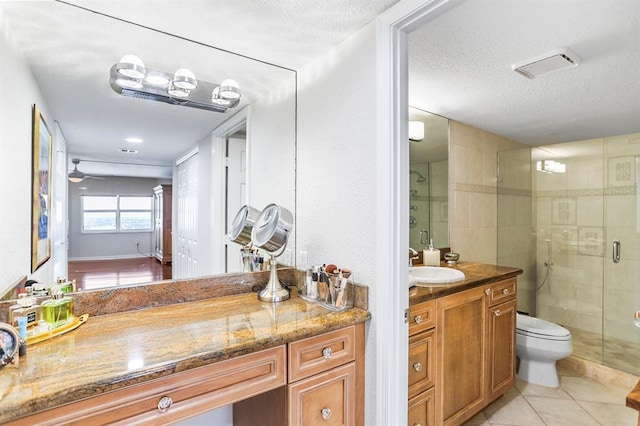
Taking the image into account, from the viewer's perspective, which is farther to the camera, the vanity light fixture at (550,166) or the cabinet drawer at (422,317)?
the vanity light fixture at (550,166)

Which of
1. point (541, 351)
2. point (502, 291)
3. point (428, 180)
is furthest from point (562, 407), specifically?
point (428, 180)

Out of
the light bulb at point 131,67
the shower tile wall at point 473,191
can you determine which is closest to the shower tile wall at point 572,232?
the shower tile wall at point 473,191

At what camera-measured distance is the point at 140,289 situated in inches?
55.9

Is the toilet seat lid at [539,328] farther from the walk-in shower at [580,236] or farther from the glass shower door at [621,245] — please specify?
the glass shower door at [621,245]

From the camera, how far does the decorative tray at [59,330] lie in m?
1.04

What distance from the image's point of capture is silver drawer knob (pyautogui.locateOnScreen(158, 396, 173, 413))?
3.05ft

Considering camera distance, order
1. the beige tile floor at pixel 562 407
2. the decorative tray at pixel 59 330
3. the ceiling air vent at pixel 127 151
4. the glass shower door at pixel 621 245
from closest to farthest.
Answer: the decorative tray at pixel 59 330 < the ceiling air vent at pixel 127 151 < the beige tile floor at pixel 562 407 < the glass shower door at pixel 621 245

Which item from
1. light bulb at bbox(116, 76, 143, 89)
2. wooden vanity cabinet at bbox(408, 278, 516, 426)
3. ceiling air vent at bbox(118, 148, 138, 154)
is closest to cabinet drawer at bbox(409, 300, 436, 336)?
wooden vanity cabinet at bbox(408, 278, 516, 426)

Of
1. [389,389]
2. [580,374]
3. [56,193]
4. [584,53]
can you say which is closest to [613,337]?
[580,374]

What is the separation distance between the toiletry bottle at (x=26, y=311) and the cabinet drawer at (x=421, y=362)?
1540 millimetres

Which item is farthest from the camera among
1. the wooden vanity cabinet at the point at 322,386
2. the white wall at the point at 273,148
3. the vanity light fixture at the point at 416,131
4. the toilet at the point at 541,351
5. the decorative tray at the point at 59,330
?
the vanity light fixture at the point at 416,131

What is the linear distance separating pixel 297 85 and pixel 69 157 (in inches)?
46.5

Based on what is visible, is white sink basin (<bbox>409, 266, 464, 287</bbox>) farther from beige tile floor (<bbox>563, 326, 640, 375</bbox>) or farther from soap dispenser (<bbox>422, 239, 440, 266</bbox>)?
beige tile floor (<bbox>563, 326, 640, 375</bbox>)

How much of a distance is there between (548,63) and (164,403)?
7.79ft
